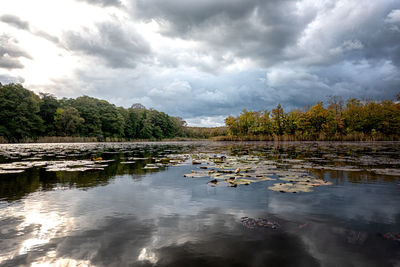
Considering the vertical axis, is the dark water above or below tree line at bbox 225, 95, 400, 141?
below

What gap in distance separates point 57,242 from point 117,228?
61 centimetres

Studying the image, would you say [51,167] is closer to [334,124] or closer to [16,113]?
[334,124]

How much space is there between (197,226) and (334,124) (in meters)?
47.9

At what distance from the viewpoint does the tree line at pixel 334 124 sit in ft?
133

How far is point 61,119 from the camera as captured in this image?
5950 centimetres

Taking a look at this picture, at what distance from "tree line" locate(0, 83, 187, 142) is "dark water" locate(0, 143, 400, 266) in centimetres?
6050

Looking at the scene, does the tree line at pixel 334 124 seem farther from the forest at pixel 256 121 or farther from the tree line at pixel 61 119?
the tree line at pixel 61 119

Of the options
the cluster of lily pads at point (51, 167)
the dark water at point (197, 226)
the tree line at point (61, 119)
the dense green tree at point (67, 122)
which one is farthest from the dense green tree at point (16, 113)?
the dark water at point (197, 226)

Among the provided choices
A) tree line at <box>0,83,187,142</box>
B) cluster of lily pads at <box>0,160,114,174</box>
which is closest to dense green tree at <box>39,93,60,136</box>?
tree line at <box>0,83,187,142</box>

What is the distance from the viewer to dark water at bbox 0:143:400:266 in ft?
6.27

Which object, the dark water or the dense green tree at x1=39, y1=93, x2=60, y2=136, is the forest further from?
the dark water

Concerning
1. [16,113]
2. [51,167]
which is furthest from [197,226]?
[16,113]

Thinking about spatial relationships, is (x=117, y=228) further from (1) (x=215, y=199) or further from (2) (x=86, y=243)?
(1) (x=215, y=199)

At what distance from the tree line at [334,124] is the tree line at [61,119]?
4578 centimetres
